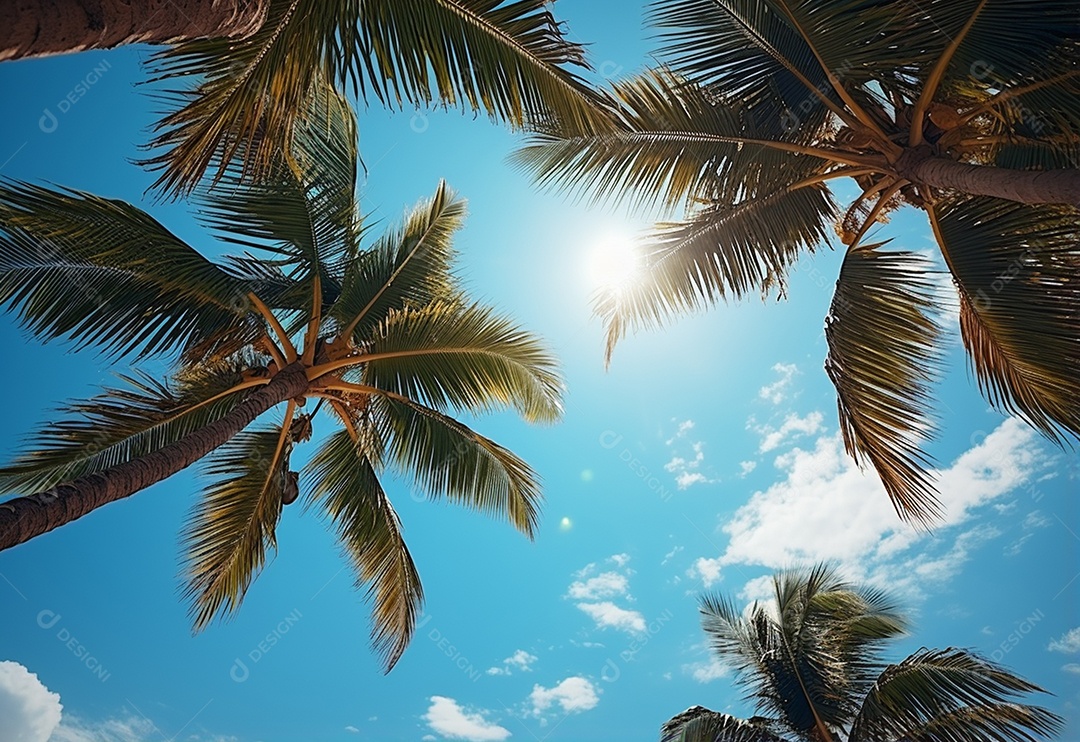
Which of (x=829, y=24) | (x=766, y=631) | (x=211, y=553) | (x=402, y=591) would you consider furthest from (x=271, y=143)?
(x=766, y=631)

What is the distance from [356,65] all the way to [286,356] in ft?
14.8

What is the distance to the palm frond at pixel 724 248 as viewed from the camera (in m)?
6.77

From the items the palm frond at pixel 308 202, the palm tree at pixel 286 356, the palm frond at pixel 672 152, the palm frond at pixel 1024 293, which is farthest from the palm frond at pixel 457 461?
the palm frond at pixel 1024 293

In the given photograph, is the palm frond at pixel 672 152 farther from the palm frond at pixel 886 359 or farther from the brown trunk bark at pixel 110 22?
the brown trunk bark at pixel 110 22

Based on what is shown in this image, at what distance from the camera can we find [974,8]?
511 cm

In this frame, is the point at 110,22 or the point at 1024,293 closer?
the point at 110,22

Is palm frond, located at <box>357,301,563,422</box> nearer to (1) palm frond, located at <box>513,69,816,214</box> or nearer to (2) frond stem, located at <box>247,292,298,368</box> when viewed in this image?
(2) frond stem, located at <box>247,292,298,368</box>

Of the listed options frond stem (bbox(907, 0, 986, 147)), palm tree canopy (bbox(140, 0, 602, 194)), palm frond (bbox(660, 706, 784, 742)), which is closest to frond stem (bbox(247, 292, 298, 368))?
palm tree canopy (bbox(140, 0, 602, 194))

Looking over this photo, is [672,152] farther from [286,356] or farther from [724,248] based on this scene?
[286,356]

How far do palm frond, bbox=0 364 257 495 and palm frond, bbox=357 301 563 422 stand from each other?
1722 millimetres

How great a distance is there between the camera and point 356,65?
409 cm

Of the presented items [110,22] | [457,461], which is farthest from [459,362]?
[110,22]

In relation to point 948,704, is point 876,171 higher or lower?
higher

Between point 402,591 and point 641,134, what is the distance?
20.2ft
